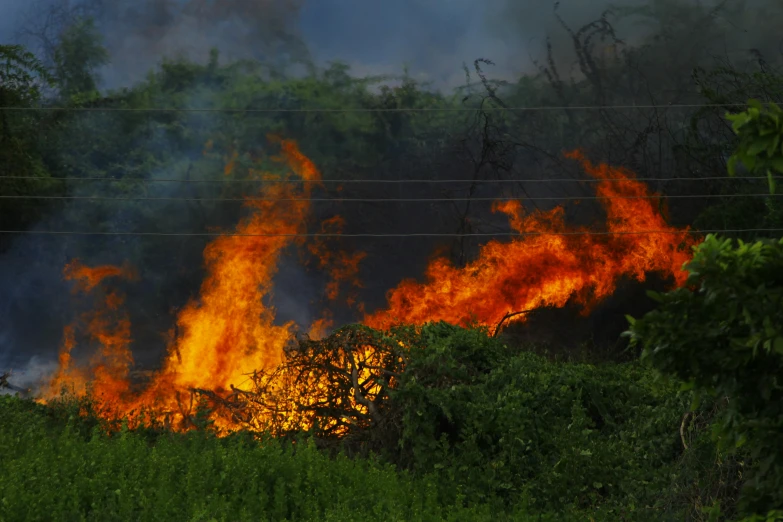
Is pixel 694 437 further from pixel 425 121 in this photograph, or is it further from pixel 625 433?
pixel 425 121

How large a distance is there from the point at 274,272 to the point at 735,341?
1905 cm

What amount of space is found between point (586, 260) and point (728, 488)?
42.4 feet

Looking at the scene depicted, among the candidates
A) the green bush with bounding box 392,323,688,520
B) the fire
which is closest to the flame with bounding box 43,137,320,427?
the fire

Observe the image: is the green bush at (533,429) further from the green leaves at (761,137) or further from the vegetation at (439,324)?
the green leaves at (761,137)

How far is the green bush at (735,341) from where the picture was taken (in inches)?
221

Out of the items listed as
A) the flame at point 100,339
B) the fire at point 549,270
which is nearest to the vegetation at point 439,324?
the flame at point 100,339

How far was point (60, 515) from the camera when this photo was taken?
1022 centimetres

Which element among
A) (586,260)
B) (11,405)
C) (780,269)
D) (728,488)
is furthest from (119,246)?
(780,269)

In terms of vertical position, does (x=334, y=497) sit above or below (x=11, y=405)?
below

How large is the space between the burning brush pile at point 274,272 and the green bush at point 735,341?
14.6m

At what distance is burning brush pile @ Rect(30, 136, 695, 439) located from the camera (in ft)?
72.6

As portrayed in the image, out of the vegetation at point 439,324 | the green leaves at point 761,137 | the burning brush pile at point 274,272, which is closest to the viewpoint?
the green leaves at point 761,137

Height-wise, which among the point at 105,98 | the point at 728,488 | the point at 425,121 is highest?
the point at 105,98

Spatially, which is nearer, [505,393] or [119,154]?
[505,393]
